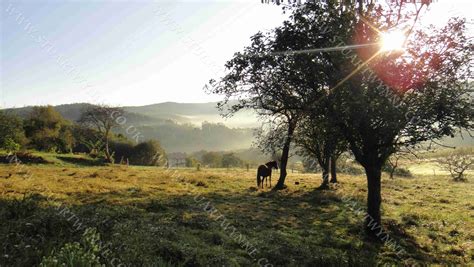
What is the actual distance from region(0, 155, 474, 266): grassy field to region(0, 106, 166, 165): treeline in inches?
1781

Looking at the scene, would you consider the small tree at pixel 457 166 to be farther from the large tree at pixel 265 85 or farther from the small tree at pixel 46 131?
the small tree at pixel 46 131

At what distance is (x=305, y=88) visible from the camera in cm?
2130

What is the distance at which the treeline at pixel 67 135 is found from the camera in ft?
235

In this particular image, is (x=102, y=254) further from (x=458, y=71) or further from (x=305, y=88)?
(x=458, y=71)

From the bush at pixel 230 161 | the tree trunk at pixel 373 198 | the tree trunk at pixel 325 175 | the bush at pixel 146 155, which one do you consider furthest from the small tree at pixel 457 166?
the bush at pixel 230 161

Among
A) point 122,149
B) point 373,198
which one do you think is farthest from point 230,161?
point 373,198

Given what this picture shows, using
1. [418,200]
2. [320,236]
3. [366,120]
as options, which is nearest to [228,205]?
[320,236]

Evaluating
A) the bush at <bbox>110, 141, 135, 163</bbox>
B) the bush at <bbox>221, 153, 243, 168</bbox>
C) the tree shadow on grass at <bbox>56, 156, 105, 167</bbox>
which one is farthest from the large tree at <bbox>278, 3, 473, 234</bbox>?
the bush at <bbox>221, 153, 243, 168</bbox>

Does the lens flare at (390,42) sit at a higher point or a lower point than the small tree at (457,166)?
higher

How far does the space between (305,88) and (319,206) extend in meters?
10.9

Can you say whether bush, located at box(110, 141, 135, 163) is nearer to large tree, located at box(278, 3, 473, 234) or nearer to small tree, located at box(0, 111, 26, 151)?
small tree, located at box(0, 111, 26, 151)

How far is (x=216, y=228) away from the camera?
16984mm

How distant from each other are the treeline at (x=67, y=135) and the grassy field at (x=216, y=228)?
45.2m

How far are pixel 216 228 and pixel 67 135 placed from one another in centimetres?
Answer: 8308
